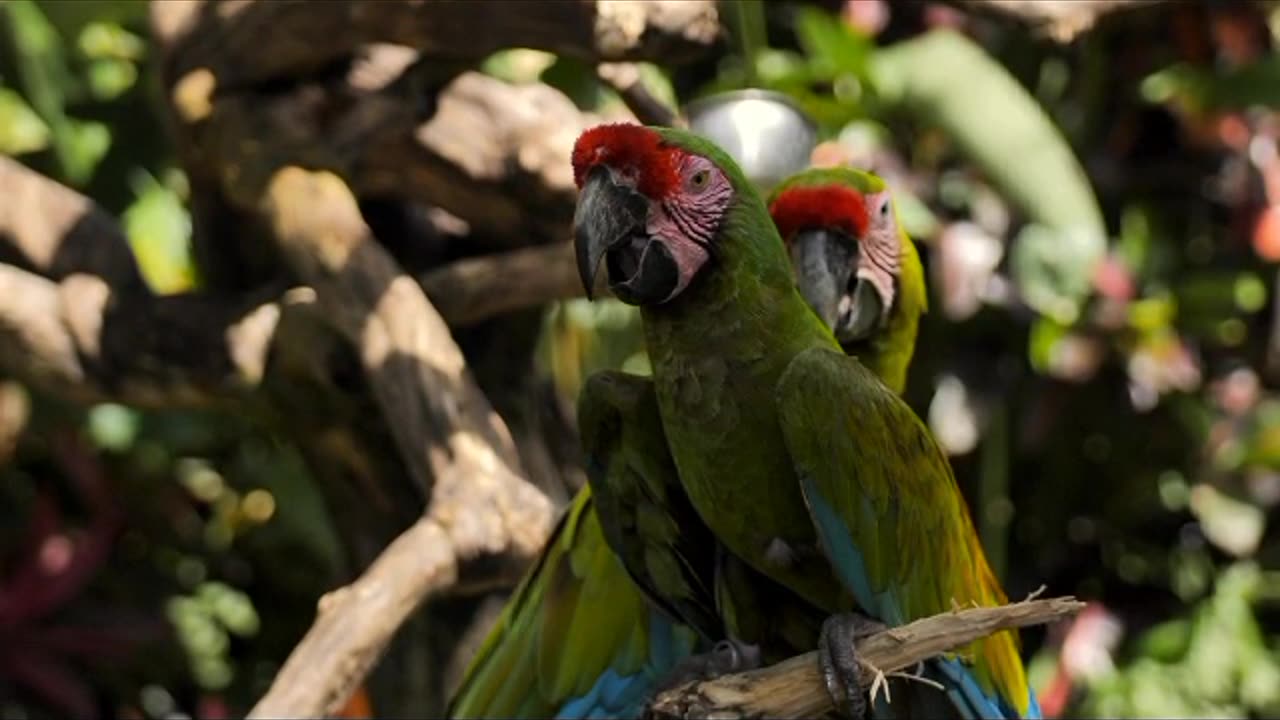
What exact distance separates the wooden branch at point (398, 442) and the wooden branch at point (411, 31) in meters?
0.12

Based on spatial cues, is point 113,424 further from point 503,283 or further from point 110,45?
point 503,283

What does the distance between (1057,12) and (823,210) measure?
55 cm

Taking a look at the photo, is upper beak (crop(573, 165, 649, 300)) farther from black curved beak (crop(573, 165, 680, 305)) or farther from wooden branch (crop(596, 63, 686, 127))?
wooden branch (crop(596, 63, 686, 127))

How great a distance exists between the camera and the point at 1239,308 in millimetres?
2414

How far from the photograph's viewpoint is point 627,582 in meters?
1.34

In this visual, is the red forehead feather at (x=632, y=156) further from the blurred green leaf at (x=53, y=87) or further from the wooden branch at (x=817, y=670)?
the blurred green leaf at (x=53, y=87)

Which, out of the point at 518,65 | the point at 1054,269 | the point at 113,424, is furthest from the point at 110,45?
the point at 1054,269

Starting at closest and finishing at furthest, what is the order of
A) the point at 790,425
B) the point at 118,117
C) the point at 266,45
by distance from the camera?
1. the point at 790,425
2. the point at 266,45
3. the point at 118,117

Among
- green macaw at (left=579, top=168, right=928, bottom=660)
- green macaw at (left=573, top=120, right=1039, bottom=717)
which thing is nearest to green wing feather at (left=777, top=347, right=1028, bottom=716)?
green macaw at (left=573, top=120, right=1039, bottom=717)

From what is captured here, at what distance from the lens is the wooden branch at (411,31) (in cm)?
141

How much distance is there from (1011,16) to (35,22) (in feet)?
3.60

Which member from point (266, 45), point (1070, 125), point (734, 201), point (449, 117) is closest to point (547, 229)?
point (449, 117)

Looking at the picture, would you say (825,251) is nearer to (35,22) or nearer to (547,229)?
(547,229)

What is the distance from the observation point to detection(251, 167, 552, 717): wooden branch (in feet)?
4.53
